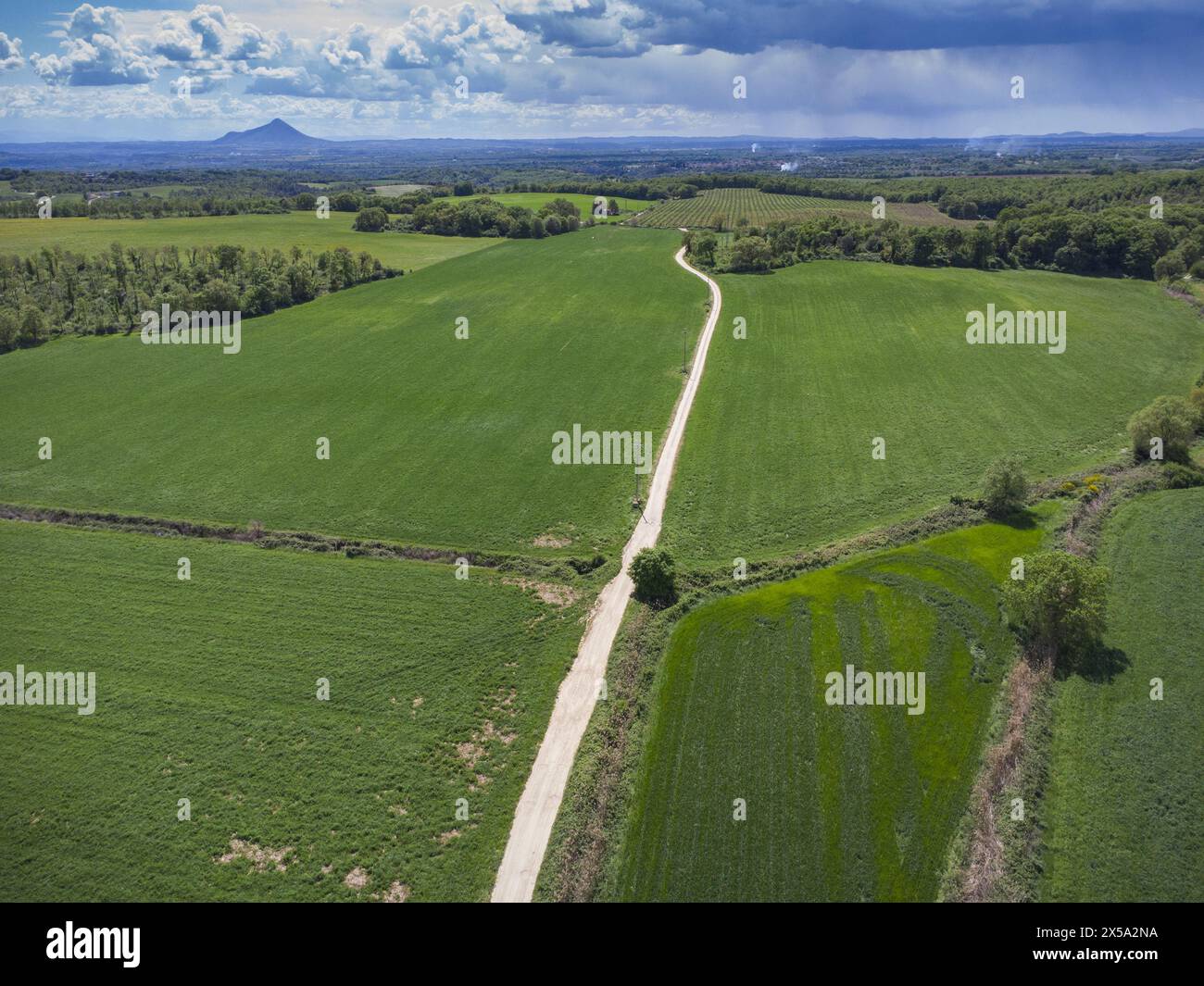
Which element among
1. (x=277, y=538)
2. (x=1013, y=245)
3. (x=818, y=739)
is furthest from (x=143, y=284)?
(x=1013, y=245)

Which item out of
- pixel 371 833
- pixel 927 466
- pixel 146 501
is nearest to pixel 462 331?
pixel 146 501

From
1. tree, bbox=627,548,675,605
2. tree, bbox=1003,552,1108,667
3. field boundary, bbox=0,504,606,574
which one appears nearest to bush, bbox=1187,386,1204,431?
tree, bbox=1003,552,1108,667

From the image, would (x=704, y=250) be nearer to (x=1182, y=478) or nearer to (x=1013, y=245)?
(x=1013, y=245)

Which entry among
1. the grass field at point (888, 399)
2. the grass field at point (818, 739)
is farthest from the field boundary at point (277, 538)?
the grass field at point (818, 739)

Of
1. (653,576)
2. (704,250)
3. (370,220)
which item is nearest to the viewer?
(653,576)

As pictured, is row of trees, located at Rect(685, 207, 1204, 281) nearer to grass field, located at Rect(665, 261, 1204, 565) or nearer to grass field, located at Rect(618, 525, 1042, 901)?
grass field, located at Rect(665, 261, 1204, 565)

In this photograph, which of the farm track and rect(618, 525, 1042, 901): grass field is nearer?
rect(618, 525, 1042, 901): grass field

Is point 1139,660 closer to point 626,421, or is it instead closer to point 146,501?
point 626,421
